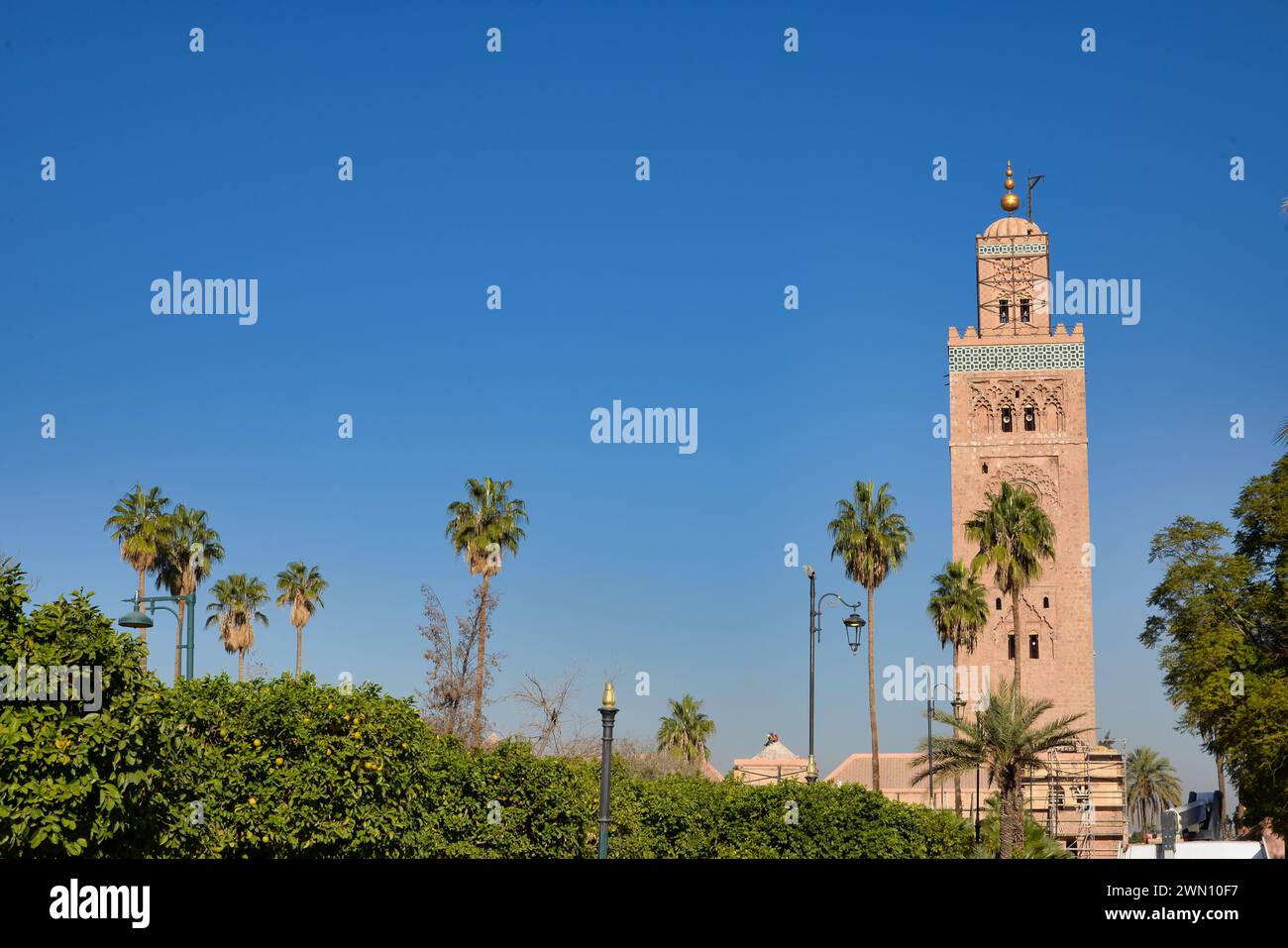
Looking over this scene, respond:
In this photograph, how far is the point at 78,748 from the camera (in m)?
15.0

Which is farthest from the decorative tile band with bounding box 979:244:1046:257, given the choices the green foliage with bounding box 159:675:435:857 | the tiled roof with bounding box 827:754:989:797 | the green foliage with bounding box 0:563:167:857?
the green foliage with bounding box 0:563:167:857

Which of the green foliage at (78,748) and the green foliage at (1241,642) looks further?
the green foliage at (1241,642)

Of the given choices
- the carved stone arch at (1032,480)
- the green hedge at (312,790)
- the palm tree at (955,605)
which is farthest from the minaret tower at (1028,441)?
the green hedge at (312,790)

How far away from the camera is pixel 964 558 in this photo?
74062 mm

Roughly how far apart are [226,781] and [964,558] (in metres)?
57.3

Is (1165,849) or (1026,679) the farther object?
(1026,679)

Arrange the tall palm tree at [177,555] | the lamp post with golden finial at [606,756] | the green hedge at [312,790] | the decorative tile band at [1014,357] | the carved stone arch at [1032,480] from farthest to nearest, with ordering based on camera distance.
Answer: the decorative tile band at [1014,357] → the carved stone arch at [1032,480] → the tall palm tree at [177,555] → the lamp post with golden finial at [606,756] → the green hedge at [312,790]

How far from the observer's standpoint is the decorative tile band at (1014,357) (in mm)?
77688

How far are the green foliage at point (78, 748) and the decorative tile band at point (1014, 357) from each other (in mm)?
66998

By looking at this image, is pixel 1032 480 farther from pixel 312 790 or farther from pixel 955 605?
pixel 312 790

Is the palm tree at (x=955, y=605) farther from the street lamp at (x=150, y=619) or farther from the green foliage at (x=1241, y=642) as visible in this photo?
the street lamp at (x=150, y=619)

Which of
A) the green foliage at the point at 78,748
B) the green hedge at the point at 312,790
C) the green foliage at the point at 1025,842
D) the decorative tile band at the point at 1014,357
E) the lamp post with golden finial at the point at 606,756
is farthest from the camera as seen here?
the decorative tile band at the point at 1014,357
